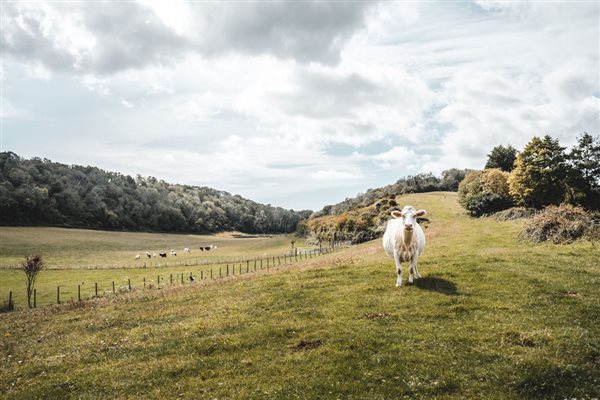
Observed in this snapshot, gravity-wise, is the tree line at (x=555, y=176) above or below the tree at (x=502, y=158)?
below

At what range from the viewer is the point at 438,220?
8781 cm

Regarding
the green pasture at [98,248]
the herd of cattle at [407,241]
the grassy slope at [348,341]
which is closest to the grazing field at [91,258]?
the green pasture at [98,248]

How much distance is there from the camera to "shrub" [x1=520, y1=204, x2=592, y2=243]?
37.6 metres

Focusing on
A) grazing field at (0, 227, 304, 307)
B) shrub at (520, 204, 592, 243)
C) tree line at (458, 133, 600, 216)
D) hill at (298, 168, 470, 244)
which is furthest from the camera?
hill at (298, 168, 470, 244)

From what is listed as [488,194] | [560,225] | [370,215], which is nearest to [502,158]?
[488,194]

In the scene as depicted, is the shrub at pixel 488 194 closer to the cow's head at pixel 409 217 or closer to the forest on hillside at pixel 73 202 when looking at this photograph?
the cow's head at pixel 409 217

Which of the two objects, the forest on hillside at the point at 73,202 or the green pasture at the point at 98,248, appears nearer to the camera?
the green pasture at the point at 98,248

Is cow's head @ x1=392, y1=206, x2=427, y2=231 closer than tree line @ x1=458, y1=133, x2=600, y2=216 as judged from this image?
Yes

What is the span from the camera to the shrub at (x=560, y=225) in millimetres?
37625

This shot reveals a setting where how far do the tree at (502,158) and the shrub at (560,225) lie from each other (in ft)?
221

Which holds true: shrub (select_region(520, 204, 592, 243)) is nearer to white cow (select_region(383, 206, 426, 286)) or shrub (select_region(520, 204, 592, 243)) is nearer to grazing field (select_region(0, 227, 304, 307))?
white cow (select_region(383, 206, 426, 286))

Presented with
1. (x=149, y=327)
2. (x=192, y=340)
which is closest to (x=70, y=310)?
(x=149, y=327)

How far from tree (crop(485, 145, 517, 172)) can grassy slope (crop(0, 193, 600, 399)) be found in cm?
8166

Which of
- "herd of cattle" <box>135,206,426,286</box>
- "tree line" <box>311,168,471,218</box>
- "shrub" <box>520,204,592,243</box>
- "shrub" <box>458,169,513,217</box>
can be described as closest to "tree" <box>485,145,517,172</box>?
"shrub" <box>458,169,513,217</box>
